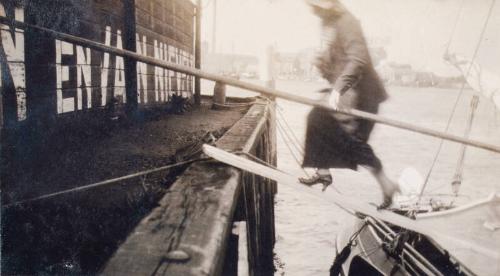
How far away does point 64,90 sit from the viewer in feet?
14.5

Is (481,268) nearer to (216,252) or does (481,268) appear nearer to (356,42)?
(356,42)

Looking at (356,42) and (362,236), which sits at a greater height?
(356,42)

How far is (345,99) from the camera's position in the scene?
142 inches

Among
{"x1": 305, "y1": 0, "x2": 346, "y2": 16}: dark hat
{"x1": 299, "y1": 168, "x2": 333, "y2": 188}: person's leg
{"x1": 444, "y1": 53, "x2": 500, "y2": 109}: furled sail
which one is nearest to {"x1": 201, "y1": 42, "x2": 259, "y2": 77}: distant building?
{"x1": 444, "y1": 53, "x2": 500, "y2": 109}: furled sail

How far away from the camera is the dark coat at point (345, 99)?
3.39m

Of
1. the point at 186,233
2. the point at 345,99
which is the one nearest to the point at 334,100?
the point at 345,99

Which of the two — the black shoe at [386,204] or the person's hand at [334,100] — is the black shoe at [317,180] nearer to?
the black shoe at [386,204]

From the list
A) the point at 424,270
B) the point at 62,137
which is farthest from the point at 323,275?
the point at 62,137

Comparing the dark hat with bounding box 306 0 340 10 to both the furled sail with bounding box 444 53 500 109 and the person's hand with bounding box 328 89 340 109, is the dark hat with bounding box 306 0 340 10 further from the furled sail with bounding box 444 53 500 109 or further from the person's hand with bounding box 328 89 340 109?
the furled sail with bounding box 444 53 500 109

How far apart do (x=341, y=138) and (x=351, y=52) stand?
84 cm

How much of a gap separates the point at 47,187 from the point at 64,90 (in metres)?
2.04

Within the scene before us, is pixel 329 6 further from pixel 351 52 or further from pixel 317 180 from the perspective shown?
pixel 317 180

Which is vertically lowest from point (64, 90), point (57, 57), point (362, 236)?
point (362, 236)

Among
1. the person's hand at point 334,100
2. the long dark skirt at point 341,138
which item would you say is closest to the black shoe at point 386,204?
the long dark skirt at point 341,138
